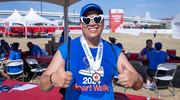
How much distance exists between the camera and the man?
1184 millimetres

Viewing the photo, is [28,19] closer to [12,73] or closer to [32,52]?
[32,52]

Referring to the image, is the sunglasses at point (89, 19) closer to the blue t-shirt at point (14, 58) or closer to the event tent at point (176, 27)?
the blue t-shirt at point (14, 58)

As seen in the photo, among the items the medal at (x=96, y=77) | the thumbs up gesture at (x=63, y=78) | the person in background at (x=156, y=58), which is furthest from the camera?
the person in background at (x=156, y=58)

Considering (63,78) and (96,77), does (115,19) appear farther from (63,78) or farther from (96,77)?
(63,78)

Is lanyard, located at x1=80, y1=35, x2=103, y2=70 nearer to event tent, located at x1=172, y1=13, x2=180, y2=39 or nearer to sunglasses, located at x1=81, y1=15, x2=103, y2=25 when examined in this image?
sunglasses, located at x1=81, y1=15, x2=103, y2=25

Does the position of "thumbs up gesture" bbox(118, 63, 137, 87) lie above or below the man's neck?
below

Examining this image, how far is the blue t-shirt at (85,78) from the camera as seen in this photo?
3.91ft

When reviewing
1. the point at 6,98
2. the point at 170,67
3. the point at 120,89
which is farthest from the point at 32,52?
the point at 170,67

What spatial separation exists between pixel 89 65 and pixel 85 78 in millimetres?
113

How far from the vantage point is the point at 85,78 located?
1.19 meters

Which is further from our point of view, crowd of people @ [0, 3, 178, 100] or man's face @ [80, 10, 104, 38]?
man's face @ [80, 10, 104, 38]

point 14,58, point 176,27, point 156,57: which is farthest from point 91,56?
point 176,27

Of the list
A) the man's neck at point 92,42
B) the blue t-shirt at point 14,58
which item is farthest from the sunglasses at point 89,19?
the blue t-shirt at point 14,58

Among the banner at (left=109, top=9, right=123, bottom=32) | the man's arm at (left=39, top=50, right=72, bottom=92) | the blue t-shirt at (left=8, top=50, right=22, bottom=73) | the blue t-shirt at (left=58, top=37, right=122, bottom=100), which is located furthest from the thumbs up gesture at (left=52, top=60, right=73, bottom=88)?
the banner at (left=109, top=9, right=123, bottom=32)
